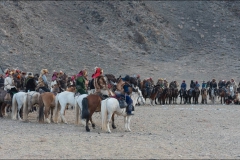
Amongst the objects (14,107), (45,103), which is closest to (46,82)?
(14,107)

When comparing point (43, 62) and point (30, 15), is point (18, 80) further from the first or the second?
point (30, 15)

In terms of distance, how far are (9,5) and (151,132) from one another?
1564 inches

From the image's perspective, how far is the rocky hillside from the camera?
50.2 m

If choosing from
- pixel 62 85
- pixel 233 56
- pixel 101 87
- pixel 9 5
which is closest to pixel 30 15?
pixel 9 5

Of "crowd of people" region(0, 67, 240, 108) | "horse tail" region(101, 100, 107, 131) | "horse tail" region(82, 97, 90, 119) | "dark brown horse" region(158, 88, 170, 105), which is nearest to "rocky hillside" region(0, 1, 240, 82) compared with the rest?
"dark brown horse" region(158, 88, 170, 105)

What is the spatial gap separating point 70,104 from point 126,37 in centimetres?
3670

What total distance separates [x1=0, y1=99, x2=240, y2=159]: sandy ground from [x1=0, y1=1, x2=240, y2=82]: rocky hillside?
27.8 m

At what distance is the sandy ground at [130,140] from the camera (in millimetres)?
12781

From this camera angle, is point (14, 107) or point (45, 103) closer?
point (45, 103)

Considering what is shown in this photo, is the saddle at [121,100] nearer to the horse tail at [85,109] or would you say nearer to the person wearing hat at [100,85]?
the horse tail at [85,109]

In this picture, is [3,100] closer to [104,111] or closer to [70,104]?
[70,104]

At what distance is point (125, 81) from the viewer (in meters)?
18.6

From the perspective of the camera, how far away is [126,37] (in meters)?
56.6

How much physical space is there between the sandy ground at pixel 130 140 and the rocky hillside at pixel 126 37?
91.2 ft
